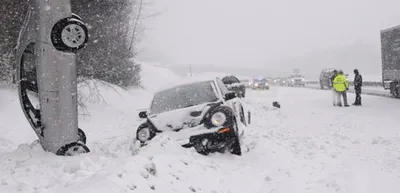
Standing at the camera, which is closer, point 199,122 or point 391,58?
point 199,122

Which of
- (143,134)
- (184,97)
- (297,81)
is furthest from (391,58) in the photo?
(297,81)

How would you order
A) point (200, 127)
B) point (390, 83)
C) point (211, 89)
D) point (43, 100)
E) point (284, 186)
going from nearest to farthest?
point (284, 186)
point (43, 100)
point (200, 127)
point (211, 89)
point (390, 83)

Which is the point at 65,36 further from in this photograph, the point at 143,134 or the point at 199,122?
the point at 199,122

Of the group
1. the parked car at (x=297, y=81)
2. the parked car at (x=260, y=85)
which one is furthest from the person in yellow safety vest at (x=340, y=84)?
the parked car at (x=297, y=81)

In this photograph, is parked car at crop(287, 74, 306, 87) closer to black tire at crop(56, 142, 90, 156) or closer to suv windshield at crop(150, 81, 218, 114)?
suv windshield at crop(150, 81, 218, 114)

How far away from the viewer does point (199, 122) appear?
28.9ft

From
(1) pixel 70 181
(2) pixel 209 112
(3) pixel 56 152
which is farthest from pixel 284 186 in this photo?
(3) pixel 56 152

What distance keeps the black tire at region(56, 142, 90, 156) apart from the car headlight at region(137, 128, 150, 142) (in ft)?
4.30

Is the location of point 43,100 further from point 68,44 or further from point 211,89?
point 211,89

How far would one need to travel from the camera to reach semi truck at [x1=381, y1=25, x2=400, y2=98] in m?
21.8

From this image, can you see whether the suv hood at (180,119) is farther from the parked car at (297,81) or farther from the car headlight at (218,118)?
the parked car at (297,81)

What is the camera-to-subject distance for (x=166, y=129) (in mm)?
8961

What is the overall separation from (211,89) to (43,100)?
3.59m

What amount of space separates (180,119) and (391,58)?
16.9m
